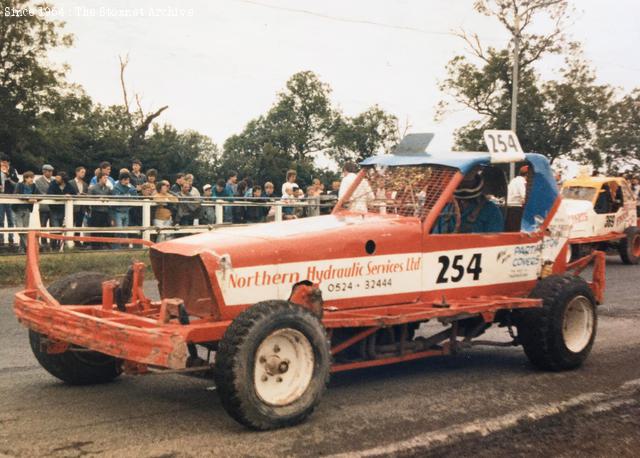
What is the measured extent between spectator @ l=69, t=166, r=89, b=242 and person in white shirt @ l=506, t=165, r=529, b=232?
8425 mm

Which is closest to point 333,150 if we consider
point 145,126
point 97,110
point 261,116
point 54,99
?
point 261,116

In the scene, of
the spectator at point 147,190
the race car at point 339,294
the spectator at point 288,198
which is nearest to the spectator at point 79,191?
the spectator at point 147,190

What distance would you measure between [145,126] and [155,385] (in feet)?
159

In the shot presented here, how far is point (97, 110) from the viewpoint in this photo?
241 ft

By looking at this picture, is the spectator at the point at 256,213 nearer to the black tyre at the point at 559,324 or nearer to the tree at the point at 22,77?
the black tyre at the point at 559,324

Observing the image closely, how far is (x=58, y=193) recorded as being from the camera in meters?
14.5

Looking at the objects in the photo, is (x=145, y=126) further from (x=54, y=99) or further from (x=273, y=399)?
(x=273, y=399)

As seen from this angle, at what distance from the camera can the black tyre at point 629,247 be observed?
59.4ft

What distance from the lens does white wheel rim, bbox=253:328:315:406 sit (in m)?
4.89

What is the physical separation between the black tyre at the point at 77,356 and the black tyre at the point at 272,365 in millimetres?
1636

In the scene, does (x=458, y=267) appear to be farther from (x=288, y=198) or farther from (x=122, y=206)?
(x=288, y=198)

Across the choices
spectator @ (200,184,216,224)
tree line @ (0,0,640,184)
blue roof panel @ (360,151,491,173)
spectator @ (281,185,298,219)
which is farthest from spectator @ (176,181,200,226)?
tree line @ (0,0,640,184)

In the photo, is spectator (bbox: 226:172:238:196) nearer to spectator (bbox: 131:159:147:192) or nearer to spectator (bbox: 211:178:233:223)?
spectator (bbox: 211:178:233:223)

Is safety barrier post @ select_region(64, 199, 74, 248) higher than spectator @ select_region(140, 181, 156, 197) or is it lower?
lower
